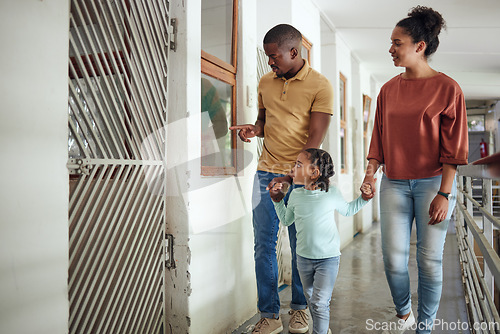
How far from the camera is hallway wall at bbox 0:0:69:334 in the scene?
1.15 metres

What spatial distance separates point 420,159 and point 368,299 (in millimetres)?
1542

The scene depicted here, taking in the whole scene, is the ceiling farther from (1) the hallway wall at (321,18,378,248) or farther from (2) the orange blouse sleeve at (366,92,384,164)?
(2) the orange blouse sleeve at (366,92,384,164)

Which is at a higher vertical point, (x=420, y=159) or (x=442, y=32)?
(x=442, y=32)

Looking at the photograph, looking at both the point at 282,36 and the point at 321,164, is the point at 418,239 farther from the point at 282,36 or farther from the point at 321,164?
the point at 282,36

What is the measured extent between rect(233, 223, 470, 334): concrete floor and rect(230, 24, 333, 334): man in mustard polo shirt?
0.80ft

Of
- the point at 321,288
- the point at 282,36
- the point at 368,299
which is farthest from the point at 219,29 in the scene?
the point at 368,299

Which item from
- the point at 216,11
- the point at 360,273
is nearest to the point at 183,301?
the point at 216,11

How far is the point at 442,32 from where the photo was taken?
5660 millimetres

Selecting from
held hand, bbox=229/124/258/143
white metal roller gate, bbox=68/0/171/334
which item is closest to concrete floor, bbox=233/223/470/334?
white metal roller gate, bbox=68/0/171/334

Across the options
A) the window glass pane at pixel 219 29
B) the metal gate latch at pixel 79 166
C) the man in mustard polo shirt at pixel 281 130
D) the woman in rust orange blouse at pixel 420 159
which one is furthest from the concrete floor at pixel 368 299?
the window glass pane at pixel 219 29

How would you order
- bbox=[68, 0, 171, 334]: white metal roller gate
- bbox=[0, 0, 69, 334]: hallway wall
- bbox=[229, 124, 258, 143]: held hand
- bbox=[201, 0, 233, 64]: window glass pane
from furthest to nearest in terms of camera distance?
1. bbox=[201, 0, 233, 64]: window glass pane
2. bbox=[229, 124, 258, 143]: held hand
3. bbox=[68, 0, 171, 334]: white metal roller gate
4. bbox=[0, 0, 69, 334]: hallway wall

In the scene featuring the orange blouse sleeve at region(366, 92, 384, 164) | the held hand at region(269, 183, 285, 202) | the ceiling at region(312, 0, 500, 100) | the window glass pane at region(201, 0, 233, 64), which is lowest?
the held hand at region(269, 183, 285, 202)

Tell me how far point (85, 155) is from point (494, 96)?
39.9 feet

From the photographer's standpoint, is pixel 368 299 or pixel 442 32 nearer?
pixel 368 299
